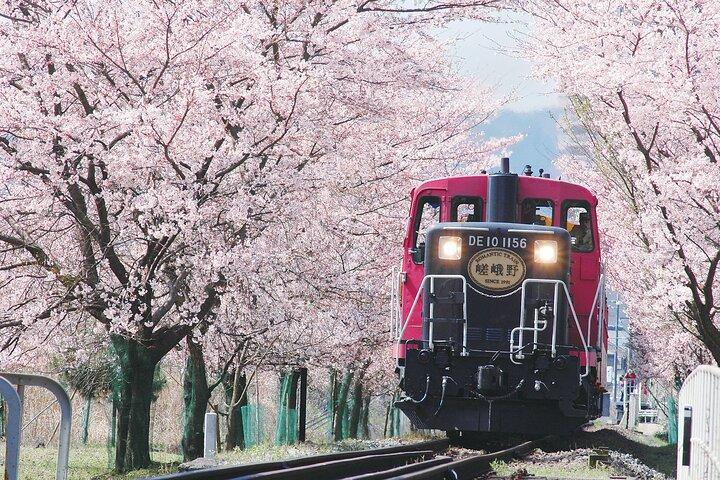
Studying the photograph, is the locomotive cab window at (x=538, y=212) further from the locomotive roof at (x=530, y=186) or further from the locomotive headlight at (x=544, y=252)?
the locomotive headlight at (x=544, y=252)

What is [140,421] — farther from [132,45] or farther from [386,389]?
[386,389]

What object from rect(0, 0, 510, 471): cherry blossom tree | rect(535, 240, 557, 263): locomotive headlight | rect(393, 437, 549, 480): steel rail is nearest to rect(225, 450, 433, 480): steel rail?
rect(393, 437, 549, 480): steel rail

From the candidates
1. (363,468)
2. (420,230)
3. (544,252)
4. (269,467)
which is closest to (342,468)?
(363,468)

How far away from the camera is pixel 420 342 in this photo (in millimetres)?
10711

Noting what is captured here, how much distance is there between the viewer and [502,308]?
11031 millimetres

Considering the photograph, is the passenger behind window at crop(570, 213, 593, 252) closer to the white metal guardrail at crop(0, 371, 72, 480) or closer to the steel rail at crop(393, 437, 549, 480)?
the steel rail at crop(393, 437, 549, 480)

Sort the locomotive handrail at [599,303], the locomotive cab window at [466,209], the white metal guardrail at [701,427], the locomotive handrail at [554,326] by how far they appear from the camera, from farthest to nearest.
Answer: the locomotive cab window at [466,209], the locomotive handrail at [599,303], the locomotive handrail at [554,326], the white metal guardrail at [701,427]

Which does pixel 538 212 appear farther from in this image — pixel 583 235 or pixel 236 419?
pixel 236 419

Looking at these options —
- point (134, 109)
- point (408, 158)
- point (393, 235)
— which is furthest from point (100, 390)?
point (134, 109)

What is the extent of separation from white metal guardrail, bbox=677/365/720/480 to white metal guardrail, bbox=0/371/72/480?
395cm

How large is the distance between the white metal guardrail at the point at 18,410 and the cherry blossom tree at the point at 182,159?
6.69m

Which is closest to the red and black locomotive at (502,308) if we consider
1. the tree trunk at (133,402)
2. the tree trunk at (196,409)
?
the tree trunk at (133,402)

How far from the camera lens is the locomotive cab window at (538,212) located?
11.7 metres

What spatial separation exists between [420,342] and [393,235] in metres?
7.43
